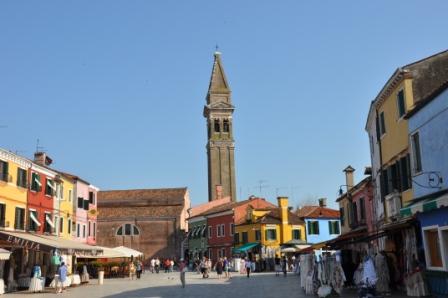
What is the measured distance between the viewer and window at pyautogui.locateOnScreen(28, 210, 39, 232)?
30.0m

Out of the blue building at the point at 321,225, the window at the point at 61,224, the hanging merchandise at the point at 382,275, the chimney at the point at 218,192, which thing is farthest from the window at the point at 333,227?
the hanging merchandise at the point at 382,275

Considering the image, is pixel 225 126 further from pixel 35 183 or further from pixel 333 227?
pixel 35 183

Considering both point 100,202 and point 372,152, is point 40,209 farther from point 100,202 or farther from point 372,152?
point 100,202

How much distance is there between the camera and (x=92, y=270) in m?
41.5

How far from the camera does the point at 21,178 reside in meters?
29.0

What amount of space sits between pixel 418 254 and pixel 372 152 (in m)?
8.79

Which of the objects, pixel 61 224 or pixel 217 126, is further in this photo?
pixel 217 126

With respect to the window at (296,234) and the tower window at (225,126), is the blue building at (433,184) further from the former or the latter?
the tower window at (225,126)

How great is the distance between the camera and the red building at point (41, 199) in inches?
1187

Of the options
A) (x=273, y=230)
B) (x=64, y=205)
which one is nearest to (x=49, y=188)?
(x=64, y=205)

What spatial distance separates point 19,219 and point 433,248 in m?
21.8

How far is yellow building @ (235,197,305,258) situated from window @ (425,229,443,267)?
115ft

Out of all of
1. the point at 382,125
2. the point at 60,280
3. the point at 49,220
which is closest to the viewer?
the point at 382,125

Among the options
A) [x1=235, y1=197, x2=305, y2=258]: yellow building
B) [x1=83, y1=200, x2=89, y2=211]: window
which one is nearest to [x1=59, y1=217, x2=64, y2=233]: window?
[x1=83, y1=200, x2=89, y2=211]: window
